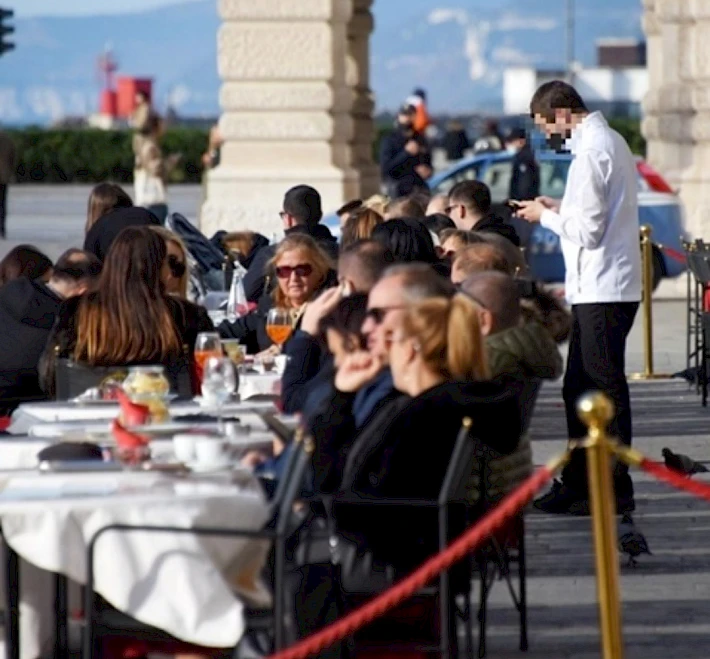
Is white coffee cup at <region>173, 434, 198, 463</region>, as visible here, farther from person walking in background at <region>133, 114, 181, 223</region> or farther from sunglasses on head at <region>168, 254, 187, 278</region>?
person walking in background at <region>133, 114, 181, 223</region>

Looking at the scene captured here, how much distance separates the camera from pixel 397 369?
7.33 meters

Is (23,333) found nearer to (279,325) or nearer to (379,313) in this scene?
(279,325)

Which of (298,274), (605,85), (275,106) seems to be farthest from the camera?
(605,85)

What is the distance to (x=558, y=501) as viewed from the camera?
36.6 feet

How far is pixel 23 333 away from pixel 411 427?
391cm

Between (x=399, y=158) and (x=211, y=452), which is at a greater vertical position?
(x=399, y=158)

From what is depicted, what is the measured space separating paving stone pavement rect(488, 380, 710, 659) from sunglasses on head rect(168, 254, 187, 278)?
1.97 m

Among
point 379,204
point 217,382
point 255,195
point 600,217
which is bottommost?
point 217,382

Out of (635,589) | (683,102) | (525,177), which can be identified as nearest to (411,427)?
(635,589)

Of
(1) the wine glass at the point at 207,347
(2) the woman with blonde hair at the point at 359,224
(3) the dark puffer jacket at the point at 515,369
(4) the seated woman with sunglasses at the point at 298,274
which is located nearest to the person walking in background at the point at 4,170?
(2) the woman with blonde hair at the point at 359,224

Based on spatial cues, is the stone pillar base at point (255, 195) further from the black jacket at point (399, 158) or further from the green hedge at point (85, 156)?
the green hedge at point (85, 156)

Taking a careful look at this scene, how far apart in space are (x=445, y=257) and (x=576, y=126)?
1.70 meters

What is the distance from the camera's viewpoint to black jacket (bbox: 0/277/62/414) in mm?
10625

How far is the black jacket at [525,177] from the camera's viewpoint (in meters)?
22.8
